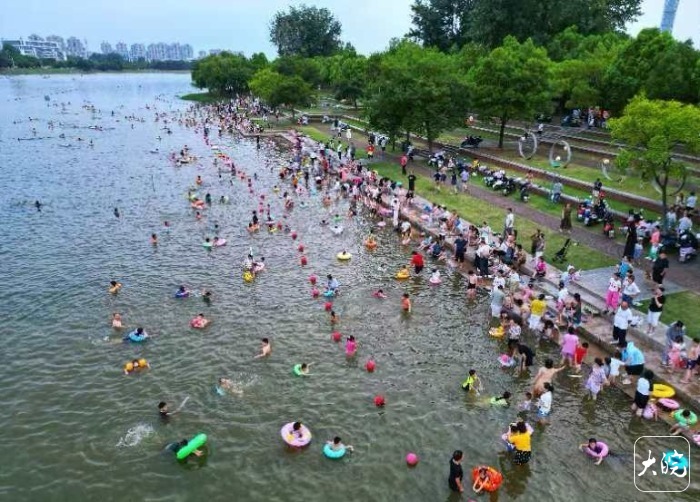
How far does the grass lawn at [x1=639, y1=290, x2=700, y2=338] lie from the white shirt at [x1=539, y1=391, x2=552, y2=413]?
6.18 m

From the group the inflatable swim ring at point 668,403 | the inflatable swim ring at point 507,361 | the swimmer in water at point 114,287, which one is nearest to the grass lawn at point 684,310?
the inflatable swim ring at point 668,403

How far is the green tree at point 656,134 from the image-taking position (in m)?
21.8

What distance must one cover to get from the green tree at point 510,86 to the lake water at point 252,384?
20945mm

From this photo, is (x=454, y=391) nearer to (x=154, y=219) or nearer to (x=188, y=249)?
(x=188, y=249)

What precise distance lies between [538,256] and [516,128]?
38712 millimetres

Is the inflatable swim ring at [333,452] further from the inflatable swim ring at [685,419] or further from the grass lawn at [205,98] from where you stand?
the grass lawn at [205,98]

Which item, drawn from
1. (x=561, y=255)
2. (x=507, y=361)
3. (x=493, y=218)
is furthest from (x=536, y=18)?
(x=507, y=361)

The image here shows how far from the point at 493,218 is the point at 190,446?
21.5m

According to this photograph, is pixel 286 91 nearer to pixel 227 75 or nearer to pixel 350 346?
pixel 227 75

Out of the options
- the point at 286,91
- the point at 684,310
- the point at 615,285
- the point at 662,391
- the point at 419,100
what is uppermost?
the point at 286,91

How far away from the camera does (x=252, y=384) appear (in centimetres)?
1634

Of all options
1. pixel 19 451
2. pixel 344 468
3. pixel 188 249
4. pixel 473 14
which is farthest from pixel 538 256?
pixel 473 14

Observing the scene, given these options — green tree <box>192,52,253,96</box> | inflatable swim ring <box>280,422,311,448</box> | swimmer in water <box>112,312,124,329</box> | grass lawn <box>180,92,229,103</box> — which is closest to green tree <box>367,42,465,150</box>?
swimmer in water <box>112,312,124,329</box>

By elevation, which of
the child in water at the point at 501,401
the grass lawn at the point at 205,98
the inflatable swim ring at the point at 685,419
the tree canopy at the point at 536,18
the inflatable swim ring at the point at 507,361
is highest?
the tree canopy at the point at 536,18
